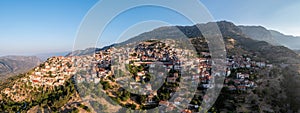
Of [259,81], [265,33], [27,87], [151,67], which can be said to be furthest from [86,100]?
[265,33]

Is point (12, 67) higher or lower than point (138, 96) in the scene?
lower

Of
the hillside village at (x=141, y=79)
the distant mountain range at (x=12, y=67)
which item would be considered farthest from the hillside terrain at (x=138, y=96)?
the distant mountain range at (x=12, y=67)

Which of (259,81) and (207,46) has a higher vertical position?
(207,46)

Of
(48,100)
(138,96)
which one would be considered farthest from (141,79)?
(48,100)

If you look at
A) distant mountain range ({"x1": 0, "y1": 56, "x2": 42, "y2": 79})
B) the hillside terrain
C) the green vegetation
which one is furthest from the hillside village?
distant mountain range ({"x1": 0, "y1": 56, "x2": 42, "y2": 79})

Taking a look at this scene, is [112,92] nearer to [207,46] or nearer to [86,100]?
[86,100]

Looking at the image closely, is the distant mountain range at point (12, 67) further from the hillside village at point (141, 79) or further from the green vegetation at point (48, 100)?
the green vegetation at point (48, 100)

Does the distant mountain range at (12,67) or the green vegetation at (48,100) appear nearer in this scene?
the green vegetation at (48,100)

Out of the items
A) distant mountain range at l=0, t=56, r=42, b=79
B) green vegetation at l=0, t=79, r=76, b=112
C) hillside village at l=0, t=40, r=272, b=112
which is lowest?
distant mountain range at l=0, t=56, r=42, b=79

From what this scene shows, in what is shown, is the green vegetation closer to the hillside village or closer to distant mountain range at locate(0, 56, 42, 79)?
the hillside village

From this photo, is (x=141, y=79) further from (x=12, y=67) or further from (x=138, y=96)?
(x=12, y=67)

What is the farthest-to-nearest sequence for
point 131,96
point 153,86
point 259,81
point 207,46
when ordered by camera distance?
1. point 207,46
2. point 259,81
3. point 153,86
4. point 131,96
